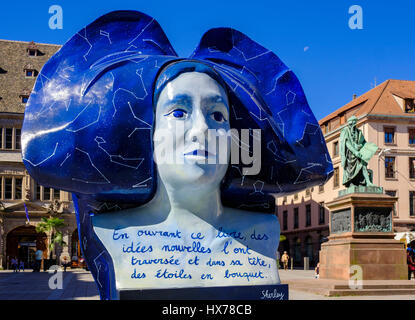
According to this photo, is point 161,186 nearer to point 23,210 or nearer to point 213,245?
point 213,245

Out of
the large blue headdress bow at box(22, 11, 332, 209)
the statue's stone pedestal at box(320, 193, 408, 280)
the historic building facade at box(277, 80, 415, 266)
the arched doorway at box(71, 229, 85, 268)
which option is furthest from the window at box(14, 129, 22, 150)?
the large blue headdress bow at box(22, 11, 332, 209)

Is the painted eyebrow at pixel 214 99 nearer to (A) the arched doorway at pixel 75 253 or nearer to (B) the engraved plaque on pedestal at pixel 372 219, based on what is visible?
(B) the engraved plaque on pedestal at pixel 372 219

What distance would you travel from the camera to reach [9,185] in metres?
44.3

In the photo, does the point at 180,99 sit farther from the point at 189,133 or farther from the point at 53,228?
the point at 53,228

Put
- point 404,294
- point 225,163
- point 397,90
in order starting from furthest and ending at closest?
point 397,90
point 404,294
point 225,163

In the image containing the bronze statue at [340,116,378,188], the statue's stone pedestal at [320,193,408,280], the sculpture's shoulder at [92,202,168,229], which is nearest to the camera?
the sculpture's shoulder at [92,202,168,229]

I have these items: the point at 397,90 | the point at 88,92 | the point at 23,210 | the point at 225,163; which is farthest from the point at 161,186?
the point at 397,90

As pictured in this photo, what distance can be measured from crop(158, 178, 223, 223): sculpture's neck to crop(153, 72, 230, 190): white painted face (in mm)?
72

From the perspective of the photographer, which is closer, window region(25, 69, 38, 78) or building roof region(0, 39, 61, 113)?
building roof region(0, 39, 61, 113)

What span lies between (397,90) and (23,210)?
33.8 meters

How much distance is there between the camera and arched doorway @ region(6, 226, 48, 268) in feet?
146

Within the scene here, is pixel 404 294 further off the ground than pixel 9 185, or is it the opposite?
pixel 9 185

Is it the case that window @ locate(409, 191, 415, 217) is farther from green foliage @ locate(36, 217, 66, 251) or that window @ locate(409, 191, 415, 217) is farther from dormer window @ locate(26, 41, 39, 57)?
dormer window @ locate(26, 41, 39, 57)

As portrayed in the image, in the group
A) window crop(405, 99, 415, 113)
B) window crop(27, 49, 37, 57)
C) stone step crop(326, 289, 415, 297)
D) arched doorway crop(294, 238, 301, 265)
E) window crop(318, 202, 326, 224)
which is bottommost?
arched doorway crop(294, 238, 301, 265)
